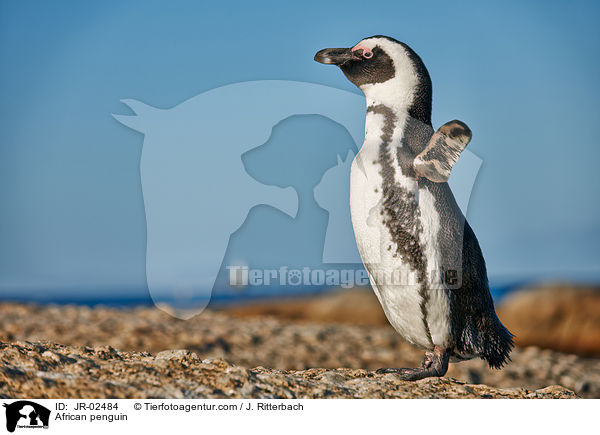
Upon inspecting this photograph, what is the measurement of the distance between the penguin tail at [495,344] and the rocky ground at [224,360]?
0.37 ft

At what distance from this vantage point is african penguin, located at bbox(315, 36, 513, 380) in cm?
216

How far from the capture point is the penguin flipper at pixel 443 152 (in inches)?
79.7

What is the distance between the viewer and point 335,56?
2432 mm

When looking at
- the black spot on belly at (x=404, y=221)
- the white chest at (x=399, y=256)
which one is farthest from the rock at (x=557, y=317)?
the black spot on belly at (x=404, y=221)

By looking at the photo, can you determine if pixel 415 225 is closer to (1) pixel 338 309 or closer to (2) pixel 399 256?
(2) pixel 399 256

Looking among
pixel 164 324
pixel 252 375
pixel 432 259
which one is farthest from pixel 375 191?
pixel 164 324

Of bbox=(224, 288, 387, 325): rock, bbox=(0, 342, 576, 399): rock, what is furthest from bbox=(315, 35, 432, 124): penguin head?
bbox=(224, 288, 387, 325): rock

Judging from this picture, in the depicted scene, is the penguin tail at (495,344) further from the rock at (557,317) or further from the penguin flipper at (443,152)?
the rock at (557,317)

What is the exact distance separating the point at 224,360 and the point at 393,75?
1.24m
